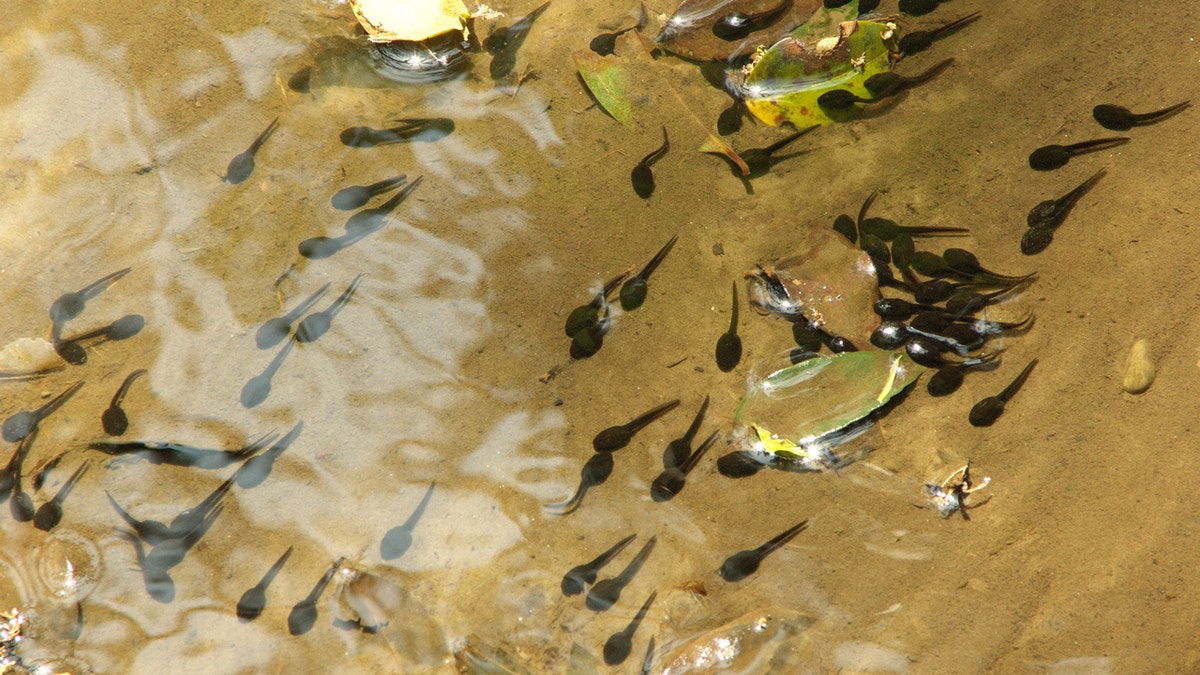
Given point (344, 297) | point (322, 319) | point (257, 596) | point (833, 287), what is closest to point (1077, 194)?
point (833, 287)

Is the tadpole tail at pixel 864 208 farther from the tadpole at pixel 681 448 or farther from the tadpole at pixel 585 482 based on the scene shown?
the tadpole at pixel 585 482

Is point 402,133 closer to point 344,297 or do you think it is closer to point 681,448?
point 344,297

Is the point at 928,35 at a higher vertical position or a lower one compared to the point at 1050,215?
higher

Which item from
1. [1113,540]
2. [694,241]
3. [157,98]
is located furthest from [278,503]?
[1113,540]

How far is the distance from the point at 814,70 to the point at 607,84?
1.13 m

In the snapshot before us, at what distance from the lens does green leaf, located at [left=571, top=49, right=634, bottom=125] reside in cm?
363

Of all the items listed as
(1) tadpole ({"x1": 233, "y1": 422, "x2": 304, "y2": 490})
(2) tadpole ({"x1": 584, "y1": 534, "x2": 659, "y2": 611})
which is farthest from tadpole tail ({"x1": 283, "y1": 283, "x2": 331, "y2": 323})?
(2) tadpole ({"x1": 584, "y1": 534, "x2": 659, "y2": 611})

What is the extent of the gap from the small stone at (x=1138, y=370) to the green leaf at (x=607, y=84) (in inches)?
115

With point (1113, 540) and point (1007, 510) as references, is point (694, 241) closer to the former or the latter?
point (1007, 510)

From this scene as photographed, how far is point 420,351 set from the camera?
358 centimetres

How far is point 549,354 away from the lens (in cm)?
355

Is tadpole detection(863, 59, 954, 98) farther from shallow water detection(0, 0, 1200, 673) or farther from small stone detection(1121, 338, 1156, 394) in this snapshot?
small stone detection(1121, 338, 1156, 394)

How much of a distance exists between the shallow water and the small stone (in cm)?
6

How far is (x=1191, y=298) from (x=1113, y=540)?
1313 mm
